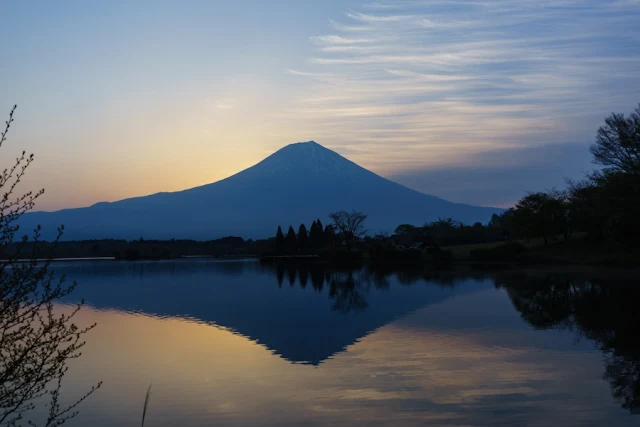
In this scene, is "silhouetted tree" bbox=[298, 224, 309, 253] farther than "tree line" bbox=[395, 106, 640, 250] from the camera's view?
Yes

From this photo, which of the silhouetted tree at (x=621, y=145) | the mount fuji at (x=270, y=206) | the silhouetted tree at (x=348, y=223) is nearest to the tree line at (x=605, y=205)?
the silhouetted tree at (x=621, y=145)

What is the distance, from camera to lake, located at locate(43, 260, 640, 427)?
736 cm

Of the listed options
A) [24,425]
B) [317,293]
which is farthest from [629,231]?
[24,425]

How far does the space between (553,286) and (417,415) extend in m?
17.6

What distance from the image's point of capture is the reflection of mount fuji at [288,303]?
13008 mm

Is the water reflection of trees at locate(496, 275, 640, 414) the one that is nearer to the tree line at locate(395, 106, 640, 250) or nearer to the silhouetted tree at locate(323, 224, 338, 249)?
the tree line at locate(395, 106, 640, 250)

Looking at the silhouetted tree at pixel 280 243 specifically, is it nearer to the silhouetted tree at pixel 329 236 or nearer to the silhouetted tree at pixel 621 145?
the silhouetted tree at pixel 329 236

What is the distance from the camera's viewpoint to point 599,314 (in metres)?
15.0

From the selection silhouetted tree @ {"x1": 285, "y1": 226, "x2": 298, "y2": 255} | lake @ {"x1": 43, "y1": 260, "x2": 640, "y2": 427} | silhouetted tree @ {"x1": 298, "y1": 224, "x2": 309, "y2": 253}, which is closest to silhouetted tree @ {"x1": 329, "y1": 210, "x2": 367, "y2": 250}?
silhouetted tree @ {"x1": 298, "y1": 224, "x2": 309, "y2": 253}

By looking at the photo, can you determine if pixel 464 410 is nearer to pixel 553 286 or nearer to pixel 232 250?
pixel 553 286

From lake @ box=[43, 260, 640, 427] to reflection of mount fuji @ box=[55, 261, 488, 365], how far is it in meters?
0.08

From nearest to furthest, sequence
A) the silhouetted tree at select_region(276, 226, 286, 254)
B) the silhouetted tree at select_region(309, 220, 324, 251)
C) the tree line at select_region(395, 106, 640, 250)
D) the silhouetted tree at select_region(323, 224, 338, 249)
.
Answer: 1. the tree line at select_region(395, 106, 640, 250)
2. the silhouetted tree at select_region(276, 226, 286, 254)
3. the silhouetted tree at select_region(309, 220, 324, 251)
4. the silhouetted tree at select_region(323, 224, 338, 249)

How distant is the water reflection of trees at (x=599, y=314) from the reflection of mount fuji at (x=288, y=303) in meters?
2.68

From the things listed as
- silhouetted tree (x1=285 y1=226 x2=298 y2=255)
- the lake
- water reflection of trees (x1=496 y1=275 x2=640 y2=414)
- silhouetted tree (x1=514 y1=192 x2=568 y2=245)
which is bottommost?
the lake
